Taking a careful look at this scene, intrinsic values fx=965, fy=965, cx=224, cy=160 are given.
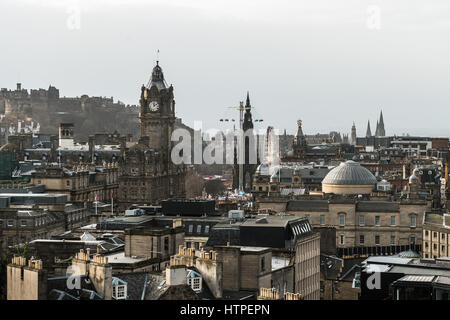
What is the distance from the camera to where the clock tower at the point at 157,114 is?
5650 inches

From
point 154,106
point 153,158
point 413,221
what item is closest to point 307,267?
point 413,221

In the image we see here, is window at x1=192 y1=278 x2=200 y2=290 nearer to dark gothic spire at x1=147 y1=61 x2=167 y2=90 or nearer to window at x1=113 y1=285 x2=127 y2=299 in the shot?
window at x1=113 y1=285 x2=127 y2=299

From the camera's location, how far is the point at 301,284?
2509 inches

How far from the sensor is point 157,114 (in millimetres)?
144250

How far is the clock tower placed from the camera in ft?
471

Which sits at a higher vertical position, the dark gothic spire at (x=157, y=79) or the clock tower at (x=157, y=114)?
the dark gothic spire at (x=157, y=79)

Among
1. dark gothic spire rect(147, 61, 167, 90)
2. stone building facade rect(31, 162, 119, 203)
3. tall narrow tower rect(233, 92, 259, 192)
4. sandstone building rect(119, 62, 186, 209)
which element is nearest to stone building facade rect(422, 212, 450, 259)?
stone building facade rect(31, 162, 119, 203)

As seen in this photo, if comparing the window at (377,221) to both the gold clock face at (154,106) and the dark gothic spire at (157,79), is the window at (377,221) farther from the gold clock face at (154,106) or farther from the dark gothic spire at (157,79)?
the dark gothic spire at (157,79)

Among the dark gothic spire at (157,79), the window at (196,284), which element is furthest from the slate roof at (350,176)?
the window at (196,284)

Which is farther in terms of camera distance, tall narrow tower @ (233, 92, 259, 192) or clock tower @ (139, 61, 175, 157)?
tall narrow tower @ (233, 92, 259, 192)

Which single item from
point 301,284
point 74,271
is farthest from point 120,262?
point 301,284
